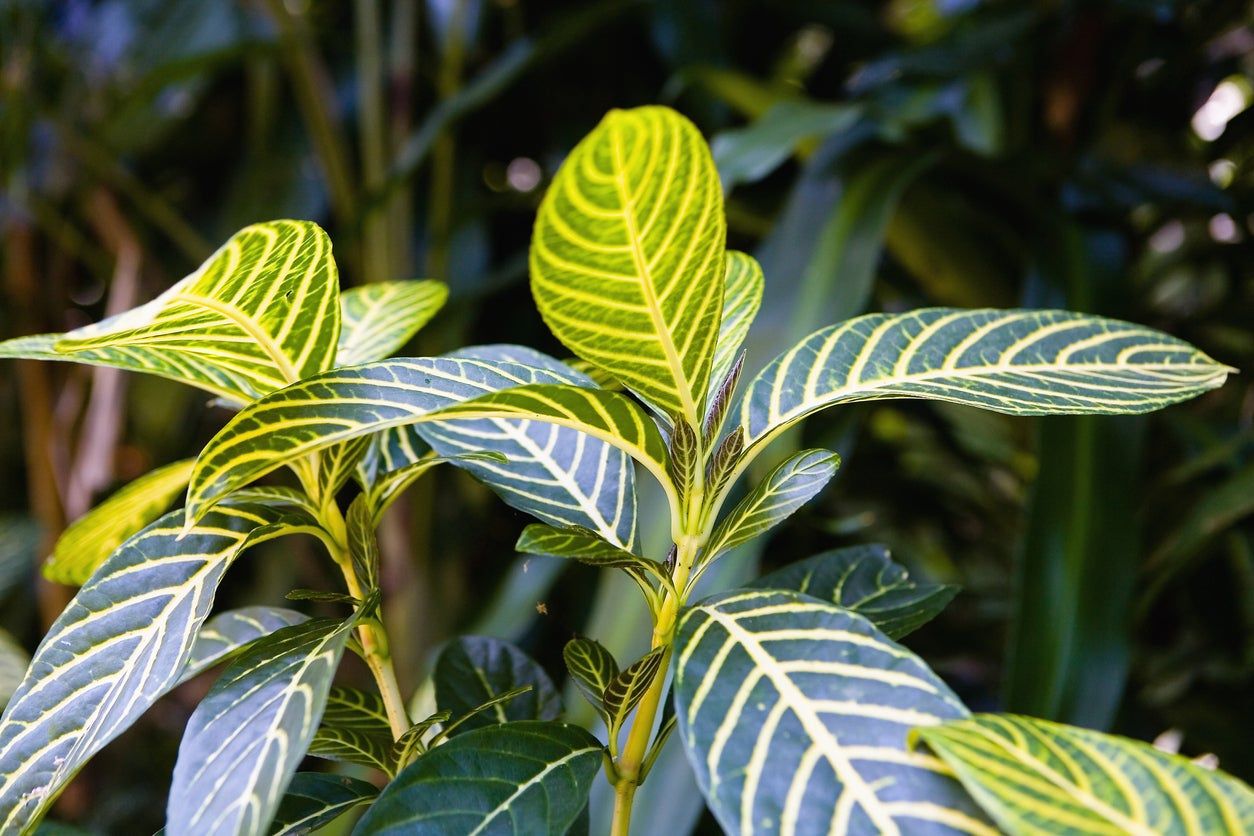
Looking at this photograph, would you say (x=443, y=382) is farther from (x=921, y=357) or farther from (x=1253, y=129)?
(x=1253, y=129)

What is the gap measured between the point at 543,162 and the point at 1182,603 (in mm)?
921

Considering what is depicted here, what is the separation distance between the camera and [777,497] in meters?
0.24

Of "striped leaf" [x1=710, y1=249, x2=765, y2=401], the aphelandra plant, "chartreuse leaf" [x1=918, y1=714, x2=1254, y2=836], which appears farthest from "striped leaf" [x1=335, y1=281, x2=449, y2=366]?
"chartreuse leaf" [x1=918, y1=714, x2=1254, y2=836]

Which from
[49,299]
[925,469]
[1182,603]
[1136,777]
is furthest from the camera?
[49,299]

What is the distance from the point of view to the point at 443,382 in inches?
8.5

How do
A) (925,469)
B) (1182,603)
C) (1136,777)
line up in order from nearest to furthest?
(1136,777) → (1182,603) → (925,469)

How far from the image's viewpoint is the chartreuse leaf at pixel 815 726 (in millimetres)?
165

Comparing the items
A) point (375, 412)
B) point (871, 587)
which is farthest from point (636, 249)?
point (871, 587)

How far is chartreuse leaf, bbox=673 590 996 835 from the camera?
0.54 feet

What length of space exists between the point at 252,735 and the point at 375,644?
7 centimetres

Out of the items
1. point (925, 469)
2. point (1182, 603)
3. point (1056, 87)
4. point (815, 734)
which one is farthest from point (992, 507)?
point (815, 734)

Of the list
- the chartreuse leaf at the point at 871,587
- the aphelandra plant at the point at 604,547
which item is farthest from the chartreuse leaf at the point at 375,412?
the chartreuse leaf at the point at 871,587

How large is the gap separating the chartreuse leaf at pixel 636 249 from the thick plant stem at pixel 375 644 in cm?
12

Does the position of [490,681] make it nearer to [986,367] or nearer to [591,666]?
[591,666]
